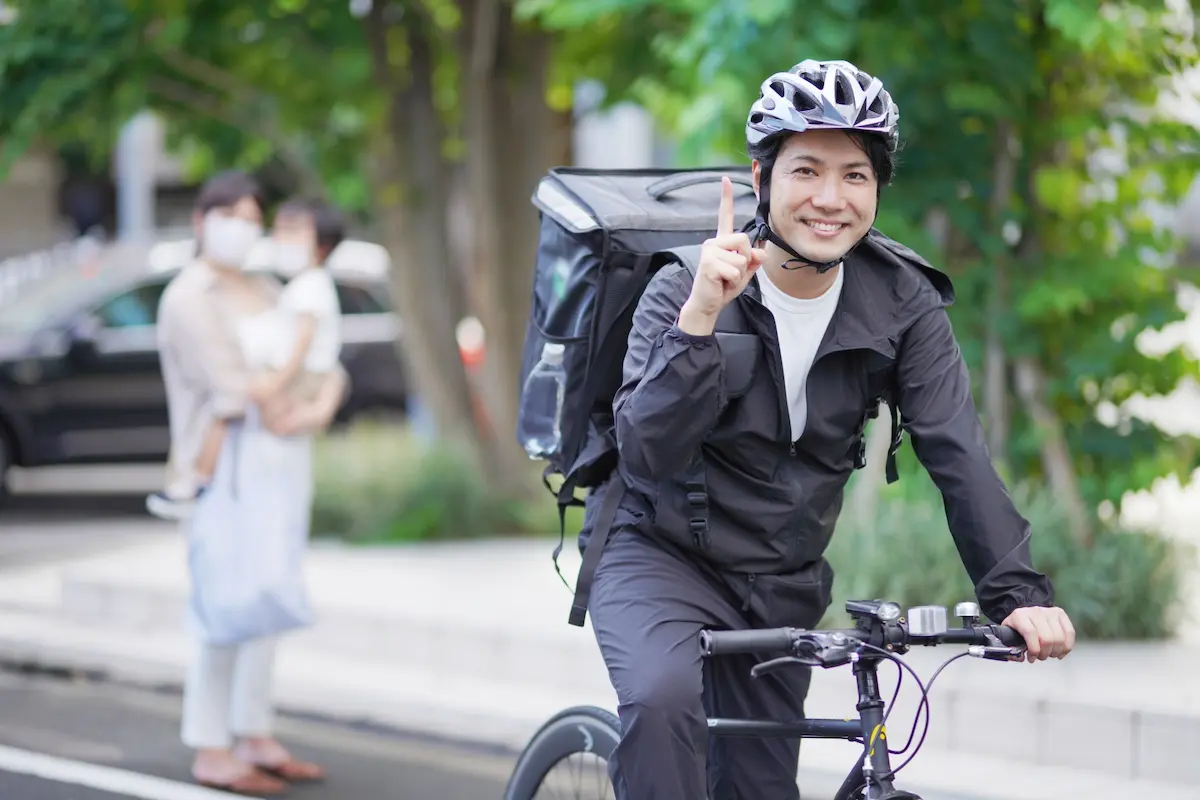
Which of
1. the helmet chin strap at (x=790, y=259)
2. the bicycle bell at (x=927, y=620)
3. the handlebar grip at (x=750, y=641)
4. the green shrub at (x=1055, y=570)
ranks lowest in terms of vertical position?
the green shrub at (x=1055, y=570)

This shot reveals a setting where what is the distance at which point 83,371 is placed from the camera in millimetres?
12852

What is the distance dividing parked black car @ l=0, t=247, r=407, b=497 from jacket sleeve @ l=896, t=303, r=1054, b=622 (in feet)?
33.8

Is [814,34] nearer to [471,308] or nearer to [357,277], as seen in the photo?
[471,308]

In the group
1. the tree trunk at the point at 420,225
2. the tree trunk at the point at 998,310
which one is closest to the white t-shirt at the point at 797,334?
the tree trunk at the point at 998,310

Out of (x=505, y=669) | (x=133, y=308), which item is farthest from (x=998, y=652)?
(x=133, y=308)

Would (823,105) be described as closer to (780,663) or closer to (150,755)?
(780,663)

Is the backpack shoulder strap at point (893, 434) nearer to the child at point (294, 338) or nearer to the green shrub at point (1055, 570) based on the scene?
the child at point (294, 338)

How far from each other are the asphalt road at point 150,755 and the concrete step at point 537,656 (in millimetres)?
427

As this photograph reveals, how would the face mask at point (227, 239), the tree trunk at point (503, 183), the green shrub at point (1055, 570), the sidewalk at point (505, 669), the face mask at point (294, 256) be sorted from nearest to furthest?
1. the sidewalk at point (505, 669)
2. the face mask at point (227, 239)
3. the face mask at point (294, 256)
4. the green shrub at point (1055, 570)
5. the tree trunk at point (503, 183)

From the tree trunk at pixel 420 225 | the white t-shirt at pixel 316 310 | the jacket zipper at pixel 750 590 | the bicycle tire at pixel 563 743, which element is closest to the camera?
the jacket zipper at pixel 750 590

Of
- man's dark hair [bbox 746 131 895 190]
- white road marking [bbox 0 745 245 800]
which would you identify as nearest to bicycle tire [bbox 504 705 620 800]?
man's dark hair [bbox 746 131 895 190]

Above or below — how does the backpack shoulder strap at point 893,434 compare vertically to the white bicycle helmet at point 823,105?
below

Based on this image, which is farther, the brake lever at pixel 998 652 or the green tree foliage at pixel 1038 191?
the green tree foliage at pixel 1038 191

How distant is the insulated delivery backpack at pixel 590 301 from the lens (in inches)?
144
